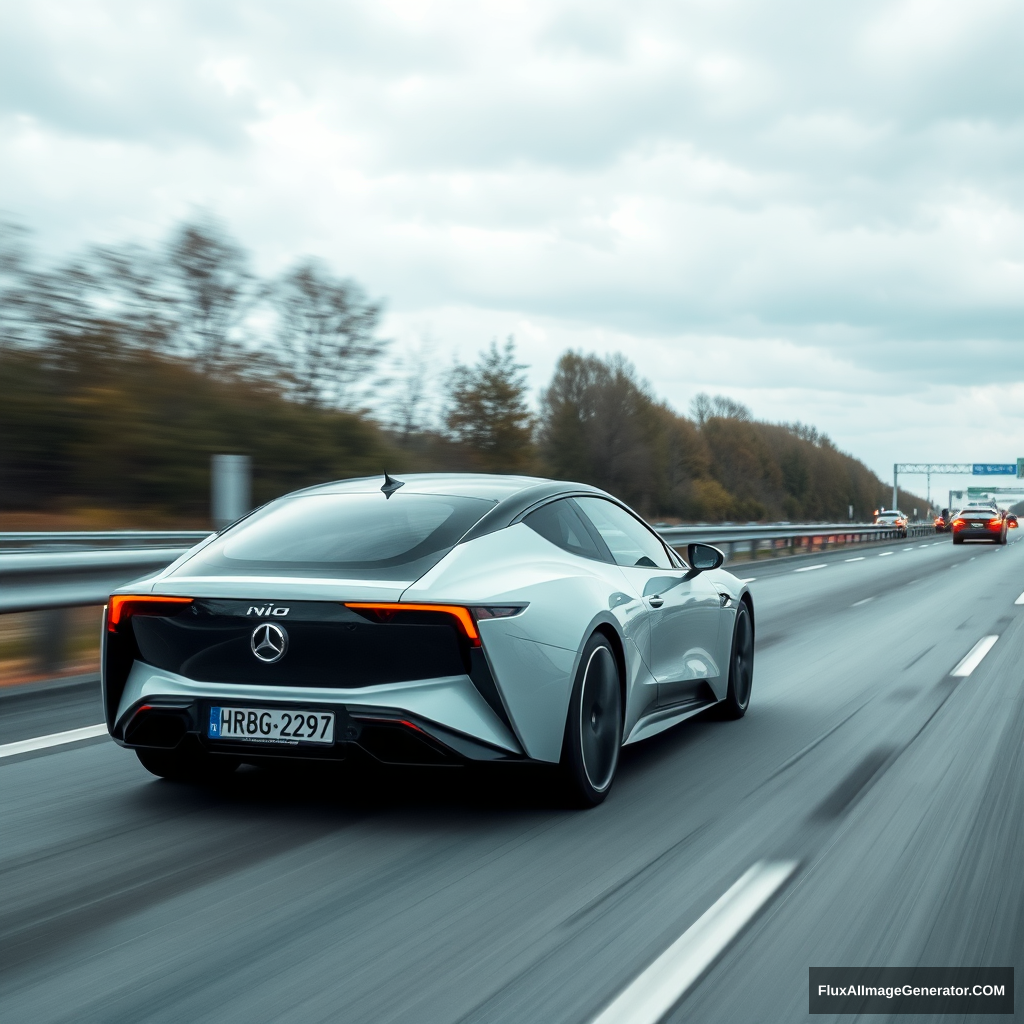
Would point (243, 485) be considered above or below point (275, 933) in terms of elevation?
above

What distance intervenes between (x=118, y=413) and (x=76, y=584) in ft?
80.1

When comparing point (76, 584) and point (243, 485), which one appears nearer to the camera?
point (76, 584)

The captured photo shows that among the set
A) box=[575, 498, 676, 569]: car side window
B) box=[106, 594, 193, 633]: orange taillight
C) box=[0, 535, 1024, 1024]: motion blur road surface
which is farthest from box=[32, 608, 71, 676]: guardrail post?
box=[575, 498, 676, 569]: car side window

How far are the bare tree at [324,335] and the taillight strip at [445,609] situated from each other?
34.2 metres

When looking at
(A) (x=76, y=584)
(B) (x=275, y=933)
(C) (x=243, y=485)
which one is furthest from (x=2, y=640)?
(B) (x=275, y=933)

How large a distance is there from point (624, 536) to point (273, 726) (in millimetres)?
2249

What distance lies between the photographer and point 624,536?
20.9 feet

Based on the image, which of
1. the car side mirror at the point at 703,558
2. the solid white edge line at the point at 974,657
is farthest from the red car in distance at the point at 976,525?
the car side mirror at the point at 703,558

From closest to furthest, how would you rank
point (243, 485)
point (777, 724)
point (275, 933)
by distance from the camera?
point (275, 933) → point (777, 724) → point (243, 485)

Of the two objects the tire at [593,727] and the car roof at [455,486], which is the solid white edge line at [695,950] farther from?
the car roof at [455,486]

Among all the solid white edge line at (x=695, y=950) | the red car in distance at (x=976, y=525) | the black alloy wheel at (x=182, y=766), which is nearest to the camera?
the solid white edge line at (x=695, y=950)

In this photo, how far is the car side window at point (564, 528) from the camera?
559cm

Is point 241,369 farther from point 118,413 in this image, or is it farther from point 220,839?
point 220,839

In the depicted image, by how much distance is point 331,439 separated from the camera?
122ft
